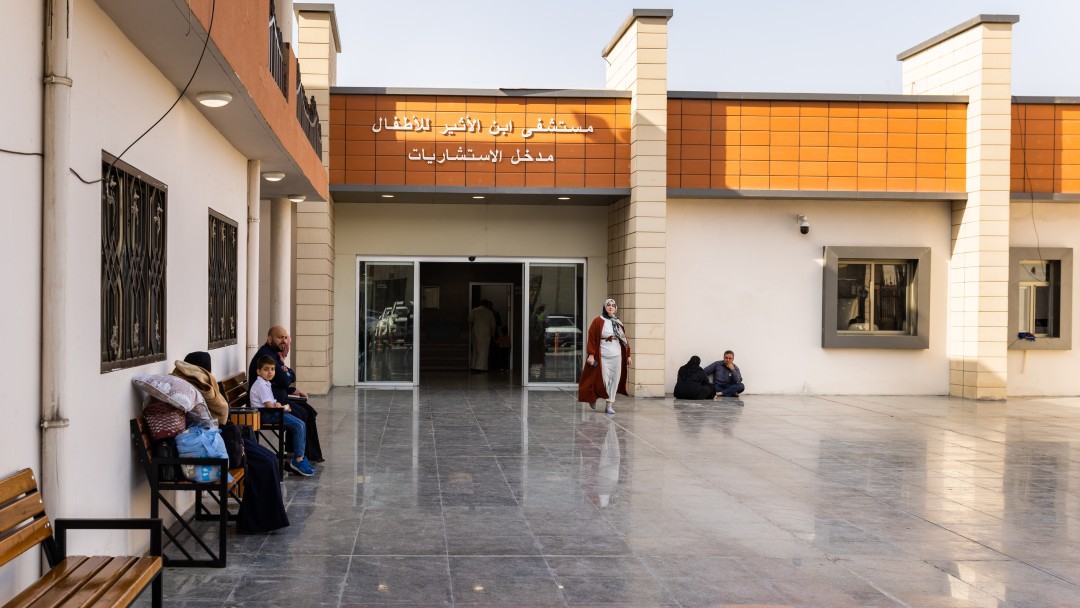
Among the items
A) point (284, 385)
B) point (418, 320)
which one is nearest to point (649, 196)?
point (418, 320)

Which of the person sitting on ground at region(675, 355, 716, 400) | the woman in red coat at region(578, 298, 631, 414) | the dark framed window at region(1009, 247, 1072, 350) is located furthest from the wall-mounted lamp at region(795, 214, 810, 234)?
the woman in red coat at region(578, 298, 631, 414)

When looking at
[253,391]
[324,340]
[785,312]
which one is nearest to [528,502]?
[253,391]

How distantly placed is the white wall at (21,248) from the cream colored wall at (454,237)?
39.7 feet

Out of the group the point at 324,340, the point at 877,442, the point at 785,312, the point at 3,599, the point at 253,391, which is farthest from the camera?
the point at 785,312

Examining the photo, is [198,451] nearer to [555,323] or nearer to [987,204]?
[555,323]

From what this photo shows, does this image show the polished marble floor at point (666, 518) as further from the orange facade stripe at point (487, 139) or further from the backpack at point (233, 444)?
the orange facade stripe at point (487, 139)

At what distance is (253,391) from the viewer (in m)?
7.77

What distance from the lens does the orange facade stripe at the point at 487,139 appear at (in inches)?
581

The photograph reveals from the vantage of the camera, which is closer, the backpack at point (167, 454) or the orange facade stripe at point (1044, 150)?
the backpack at point (167, 454)

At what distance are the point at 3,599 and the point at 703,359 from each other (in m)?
13.0

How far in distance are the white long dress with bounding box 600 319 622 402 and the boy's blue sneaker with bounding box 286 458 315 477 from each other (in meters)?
5.70

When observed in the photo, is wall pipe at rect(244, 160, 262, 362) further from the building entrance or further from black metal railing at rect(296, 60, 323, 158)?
the building entrance

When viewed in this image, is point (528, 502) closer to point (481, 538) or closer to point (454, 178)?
point (481, 538)

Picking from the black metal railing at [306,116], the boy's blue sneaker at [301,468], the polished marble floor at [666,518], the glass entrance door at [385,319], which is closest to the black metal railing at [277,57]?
the black metal railing at [306,116]
